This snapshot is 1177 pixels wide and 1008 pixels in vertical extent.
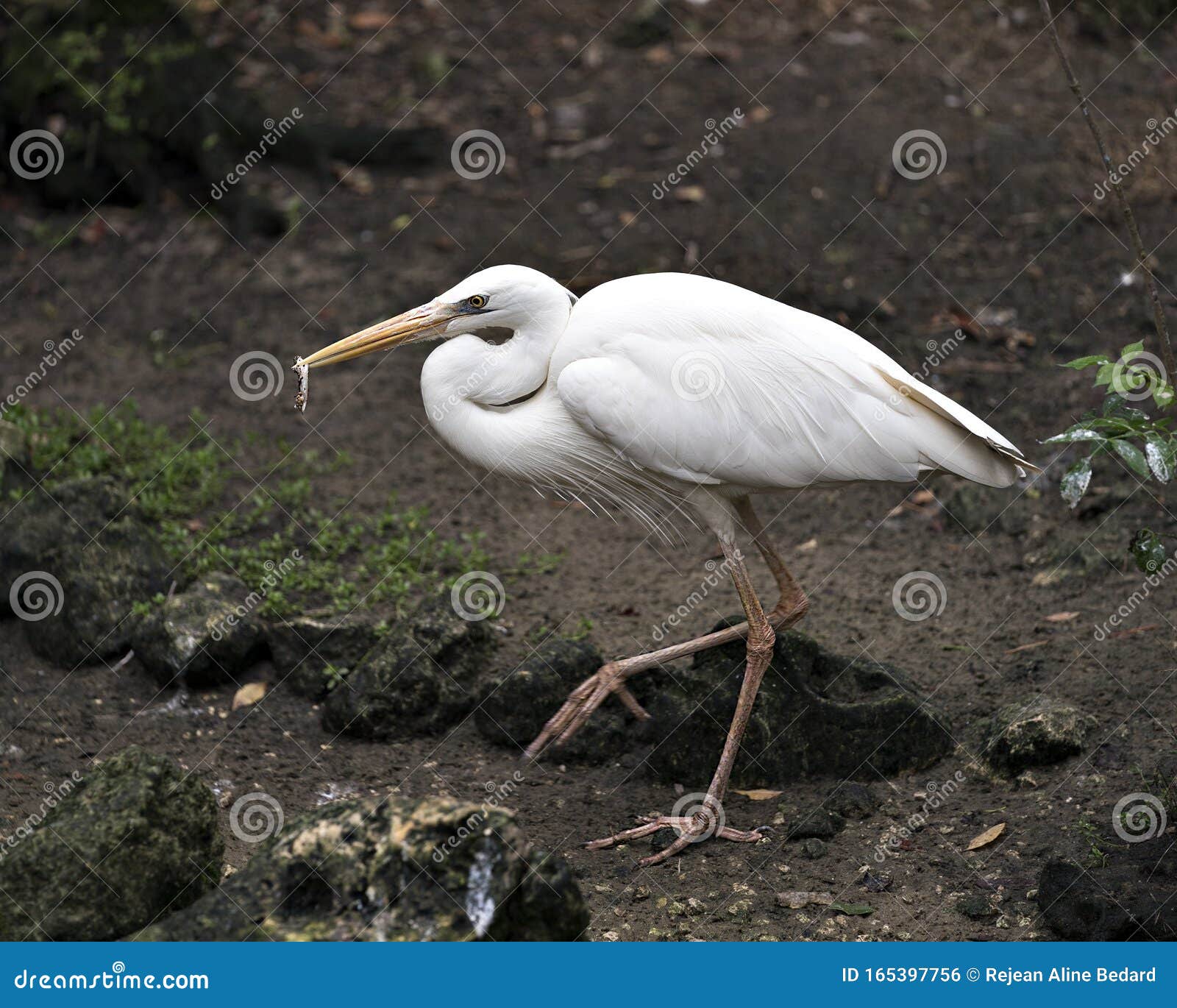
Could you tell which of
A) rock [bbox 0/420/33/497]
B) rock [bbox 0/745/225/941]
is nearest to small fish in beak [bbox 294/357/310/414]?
rock [bbox 0/745/225/941]

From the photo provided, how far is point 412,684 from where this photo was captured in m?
6.03

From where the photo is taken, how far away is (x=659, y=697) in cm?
577

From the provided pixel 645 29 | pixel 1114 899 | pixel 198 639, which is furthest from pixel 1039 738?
pixel 645 29

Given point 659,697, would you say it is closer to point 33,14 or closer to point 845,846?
point 845,846

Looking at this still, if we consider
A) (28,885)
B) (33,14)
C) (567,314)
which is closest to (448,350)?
(567,314)

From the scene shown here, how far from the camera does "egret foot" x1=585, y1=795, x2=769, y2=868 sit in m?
5.30

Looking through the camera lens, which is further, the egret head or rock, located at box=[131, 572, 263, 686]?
rock, located at box=[131, 572, 263, 686]

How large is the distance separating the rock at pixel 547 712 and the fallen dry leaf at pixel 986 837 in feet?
5.26

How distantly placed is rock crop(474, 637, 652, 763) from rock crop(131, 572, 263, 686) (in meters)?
1.26

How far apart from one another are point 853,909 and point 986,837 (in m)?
0.70

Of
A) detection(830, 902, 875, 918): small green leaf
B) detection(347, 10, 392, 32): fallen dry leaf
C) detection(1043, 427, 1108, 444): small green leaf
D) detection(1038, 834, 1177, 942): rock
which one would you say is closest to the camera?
detection(1038, 834, 1177, 942): rock

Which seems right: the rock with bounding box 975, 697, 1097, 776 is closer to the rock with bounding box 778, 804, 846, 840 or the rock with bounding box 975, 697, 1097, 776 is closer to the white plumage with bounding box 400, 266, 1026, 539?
the rock with bounding box 778, 804, 846, 840

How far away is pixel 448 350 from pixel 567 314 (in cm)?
54

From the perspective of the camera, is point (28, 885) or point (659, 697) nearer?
point (28, 885)
